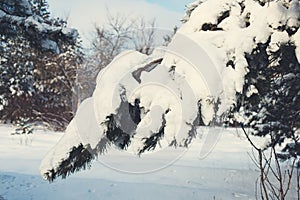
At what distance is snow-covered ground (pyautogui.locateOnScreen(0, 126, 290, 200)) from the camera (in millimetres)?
6094

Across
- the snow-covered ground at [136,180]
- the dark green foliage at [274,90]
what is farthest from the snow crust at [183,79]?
the snow-covered ground at [136,180]

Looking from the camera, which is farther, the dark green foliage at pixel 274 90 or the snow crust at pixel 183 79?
the dark green foliage at pixel 274 90

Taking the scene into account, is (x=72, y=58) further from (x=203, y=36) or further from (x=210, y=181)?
(x=203, y=36)

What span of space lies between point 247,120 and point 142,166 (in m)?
2.60

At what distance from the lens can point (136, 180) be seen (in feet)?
23.1

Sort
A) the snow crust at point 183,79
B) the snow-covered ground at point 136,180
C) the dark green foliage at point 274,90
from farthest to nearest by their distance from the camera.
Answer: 1. the snow-covered ground at point 136,180
2. the dark green foliage at point 274,90
3. the snow crust at point 183,79

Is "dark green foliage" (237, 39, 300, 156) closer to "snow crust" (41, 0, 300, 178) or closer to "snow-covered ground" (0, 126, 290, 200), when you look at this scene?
"snow crust" (41, 0, 300, 178)

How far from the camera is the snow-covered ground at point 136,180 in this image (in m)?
6.09

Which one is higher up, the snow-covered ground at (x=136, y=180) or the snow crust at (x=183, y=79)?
A: the snow crust at (x=183, y=79)

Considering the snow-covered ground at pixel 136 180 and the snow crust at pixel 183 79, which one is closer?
the snow crust at pixel 183 79

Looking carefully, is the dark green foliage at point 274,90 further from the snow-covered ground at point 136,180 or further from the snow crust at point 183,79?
the snow-covered ground at point 136,180

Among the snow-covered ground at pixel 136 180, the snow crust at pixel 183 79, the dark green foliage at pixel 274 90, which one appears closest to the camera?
the snow crust at pixel 183 79

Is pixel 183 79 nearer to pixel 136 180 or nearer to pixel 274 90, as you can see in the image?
pixel 274 90

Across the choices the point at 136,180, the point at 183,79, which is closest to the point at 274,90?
the point at 183,79
